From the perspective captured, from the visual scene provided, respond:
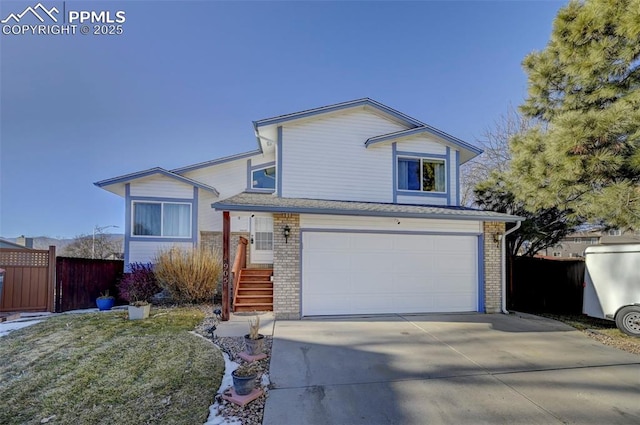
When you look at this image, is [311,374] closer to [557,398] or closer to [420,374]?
[420,374]

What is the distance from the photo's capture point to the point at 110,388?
400 cm

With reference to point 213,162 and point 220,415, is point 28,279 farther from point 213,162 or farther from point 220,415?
point 220,415

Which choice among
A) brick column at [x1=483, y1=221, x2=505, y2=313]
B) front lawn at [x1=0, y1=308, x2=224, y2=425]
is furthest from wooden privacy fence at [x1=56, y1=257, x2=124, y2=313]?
brick column at [x1=483, y1=221, x2=505, y2=313]

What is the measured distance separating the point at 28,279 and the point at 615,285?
15.2 m

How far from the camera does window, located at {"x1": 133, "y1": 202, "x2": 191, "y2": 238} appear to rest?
1191 centimetres

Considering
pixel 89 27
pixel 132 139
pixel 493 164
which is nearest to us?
pixel 89 27

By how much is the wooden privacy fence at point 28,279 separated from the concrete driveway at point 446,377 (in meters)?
6.87

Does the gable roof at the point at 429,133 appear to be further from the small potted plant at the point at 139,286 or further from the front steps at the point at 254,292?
the small potted plant at the point at 139,286

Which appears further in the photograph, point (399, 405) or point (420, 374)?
point (420, 374)

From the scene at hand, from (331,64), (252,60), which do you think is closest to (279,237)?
(252,60)

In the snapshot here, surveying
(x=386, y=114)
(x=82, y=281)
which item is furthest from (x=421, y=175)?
(x=82, y=281)

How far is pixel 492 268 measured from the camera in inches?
367

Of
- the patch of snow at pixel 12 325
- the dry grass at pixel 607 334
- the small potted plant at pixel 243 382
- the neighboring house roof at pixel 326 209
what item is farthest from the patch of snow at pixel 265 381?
the dry grass at pixel 607 334

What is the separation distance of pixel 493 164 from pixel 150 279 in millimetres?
16483
